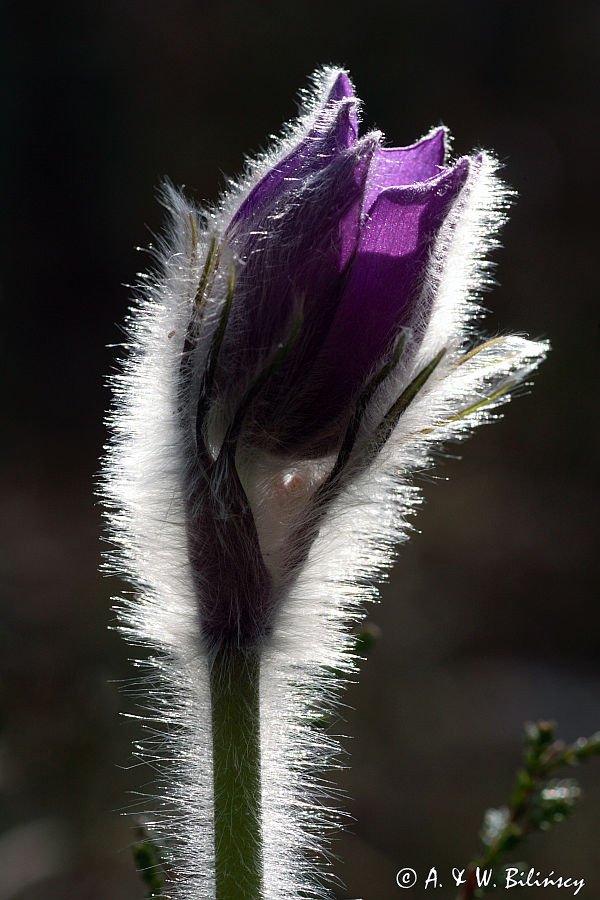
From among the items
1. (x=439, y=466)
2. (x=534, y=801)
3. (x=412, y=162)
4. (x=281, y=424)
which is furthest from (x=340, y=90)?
(x=439, y=466)

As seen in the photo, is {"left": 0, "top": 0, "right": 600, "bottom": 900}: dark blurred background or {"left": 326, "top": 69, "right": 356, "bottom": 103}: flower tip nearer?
{"left": 326, "top": 69, "right": 356, "bottom": 103}: flower tip

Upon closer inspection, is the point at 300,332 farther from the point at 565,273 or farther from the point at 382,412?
the point at 565,273

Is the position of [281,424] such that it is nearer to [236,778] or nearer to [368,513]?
[368,513]

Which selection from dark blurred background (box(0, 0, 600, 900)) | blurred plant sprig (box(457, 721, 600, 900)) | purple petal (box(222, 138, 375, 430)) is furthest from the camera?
dark blurred background (box(0, 0, 600, 900))

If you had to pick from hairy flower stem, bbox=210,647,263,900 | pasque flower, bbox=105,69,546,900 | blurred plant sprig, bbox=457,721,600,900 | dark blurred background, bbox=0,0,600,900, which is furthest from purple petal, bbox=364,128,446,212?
dark blurred background, bbox=0,0,600,900

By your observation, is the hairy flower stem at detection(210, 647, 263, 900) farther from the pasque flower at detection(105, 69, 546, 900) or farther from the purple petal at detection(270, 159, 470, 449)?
the purple petal at detection(270, 159, 470, 449)

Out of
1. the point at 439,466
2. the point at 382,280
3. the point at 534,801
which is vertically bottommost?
the point at 534,801

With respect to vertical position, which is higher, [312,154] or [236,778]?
[312,154]

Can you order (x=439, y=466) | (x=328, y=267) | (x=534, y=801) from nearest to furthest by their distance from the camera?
(x=328, y=267), (x=534, y=801), (x=439, y=466)
